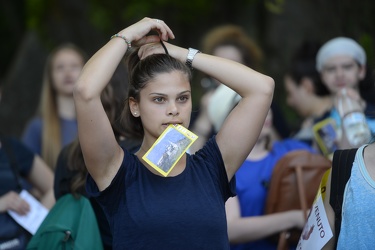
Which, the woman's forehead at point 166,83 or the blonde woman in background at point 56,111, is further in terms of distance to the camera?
the blonde woman in background at point 56,111

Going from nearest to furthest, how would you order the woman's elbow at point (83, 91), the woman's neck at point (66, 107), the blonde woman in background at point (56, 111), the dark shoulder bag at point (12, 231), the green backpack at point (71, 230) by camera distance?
the woman's elbow at point (83, 91) → the green backpack at point (71, 230) → the dark shoulder bag at point (12, 231) → the blonde woman in background at point (56, 111) → the woman's neck at point (66, 107)

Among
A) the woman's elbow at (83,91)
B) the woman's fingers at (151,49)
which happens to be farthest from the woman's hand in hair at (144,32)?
the woman's elbow at (83,91)

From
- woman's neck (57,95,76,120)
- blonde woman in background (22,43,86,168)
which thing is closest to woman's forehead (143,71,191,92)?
blonde woman in background (22,43,86,168)

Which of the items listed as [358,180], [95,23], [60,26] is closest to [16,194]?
[358,180]

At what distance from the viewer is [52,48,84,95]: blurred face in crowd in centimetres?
555

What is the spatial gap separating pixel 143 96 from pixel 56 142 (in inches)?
98.3

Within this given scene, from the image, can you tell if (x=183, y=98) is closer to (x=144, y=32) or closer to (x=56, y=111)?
(x=144, y=32)

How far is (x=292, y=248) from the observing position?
3.95m

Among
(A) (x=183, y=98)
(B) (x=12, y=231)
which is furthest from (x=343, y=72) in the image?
(B) (x=12, y=231)

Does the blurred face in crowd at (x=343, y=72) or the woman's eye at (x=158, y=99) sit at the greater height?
the blurred face in crowd at (x=343, y=72)

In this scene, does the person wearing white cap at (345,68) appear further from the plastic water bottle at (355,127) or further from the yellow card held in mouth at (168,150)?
the yellow card held in mouth at (168,150)

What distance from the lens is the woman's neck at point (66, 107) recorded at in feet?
18.0

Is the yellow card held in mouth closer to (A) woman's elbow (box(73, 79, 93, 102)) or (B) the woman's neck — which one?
(A) woman's elbow (box(73, 79, 93, 102))

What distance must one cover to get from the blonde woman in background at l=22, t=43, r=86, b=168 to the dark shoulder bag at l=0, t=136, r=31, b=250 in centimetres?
102
